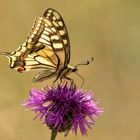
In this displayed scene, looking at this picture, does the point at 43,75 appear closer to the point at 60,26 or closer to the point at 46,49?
the point at 46,49

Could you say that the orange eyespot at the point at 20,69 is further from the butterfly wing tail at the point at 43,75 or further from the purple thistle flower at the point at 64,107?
the purple thistle flower at the point at 64,107

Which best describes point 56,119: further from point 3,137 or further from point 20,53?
point 3,137

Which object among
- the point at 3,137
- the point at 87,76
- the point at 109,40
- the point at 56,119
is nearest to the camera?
the point at 56,119

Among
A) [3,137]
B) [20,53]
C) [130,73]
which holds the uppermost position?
[130,73]

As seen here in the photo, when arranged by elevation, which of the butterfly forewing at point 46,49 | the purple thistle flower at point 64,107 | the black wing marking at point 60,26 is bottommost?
the purple thistle flower at point 64,107

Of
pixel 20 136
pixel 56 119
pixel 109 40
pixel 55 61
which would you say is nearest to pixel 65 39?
pixel 55 61

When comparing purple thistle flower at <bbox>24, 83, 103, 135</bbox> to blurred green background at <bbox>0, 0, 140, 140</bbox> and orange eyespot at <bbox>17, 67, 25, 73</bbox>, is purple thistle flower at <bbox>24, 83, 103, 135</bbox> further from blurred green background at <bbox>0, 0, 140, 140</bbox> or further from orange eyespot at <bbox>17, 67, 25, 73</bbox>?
blurred green background at <bbox>0, 0, 140, 140</bbox>

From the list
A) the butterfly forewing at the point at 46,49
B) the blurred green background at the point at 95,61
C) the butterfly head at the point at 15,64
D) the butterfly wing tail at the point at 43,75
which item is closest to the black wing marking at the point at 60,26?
the butterfly forewing at the point at 46,49

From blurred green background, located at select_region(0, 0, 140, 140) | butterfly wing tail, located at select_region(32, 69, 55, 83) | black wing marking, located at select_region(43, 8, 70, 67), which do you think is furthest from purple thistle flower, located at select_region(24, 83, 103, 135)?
blurred green background, located at select_region(0, 0, 140, 140)
